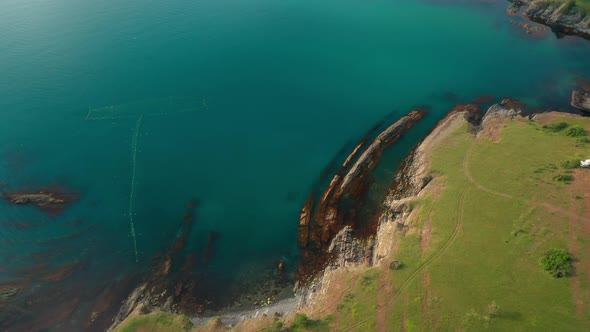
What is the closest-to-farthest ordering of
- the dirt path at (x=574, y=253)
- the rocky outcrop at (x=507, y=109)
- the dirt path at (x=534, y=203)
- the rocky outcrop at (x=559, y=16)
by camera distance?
the dirt path at (x=574, y=253)
the dirt path at (x=534, y=203)
the rocky outcrop at (x=507, y=109)
the rocky outcrop at (x=559, y=16)

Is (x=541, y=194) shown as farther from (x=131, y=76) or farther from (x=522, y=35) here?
(x=131, y=76)

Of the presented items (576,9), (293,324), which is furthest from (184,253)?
(576,9)

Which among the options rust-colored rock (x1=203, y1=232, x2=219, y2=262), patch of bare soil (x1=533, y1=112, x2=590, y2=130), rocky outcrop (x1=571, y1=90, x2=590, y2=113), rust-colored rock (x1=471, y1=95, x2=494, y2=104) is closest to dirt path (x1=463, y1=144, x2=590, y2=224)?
patch of bare soil (x1=533, y1=112, x2=590, y2=130)

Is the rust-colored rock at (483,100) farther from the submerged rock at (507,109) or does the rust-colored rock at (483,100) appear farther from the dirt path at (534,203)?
the dirt path at (534,203)

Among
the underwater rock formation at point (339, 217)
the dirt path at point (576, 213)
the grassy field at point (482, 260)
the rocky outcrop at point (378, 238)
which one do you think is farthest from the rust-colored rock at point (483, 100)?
the dirt path at point (576, 213)

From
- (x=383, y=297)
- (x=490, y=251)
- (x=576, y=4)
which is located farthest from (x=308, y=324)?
(x=576, y=4)
